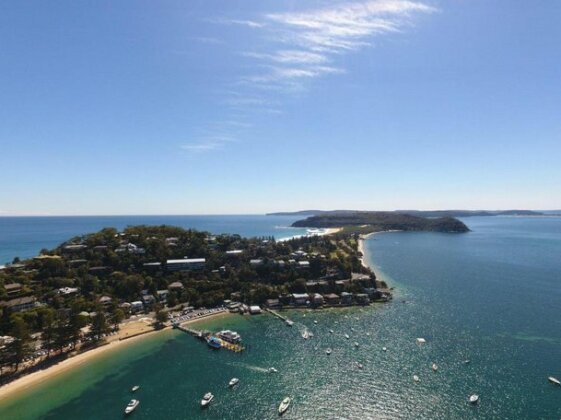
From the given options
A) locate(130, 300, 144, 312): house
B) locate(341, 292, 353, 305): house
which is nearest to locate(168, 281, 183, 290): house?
locate(130, 300, 144, 312): house

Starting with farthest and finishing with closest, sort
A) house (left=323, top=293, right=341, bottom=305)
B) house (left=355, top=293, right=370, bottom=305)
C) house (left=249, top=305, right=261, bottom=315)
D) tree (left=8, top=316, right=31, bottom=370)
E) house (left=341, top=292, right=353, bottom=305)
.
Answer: house (left=341, top=292, right=353, bottom=305)
house (left=323, top=293, right=341, bottom=305)
house (left=355, top=293, right=370, bottom=305)
house (left=249, top=305, right=261, bottom=315)
tree (left=8, top=316, right=31, bottom=370)

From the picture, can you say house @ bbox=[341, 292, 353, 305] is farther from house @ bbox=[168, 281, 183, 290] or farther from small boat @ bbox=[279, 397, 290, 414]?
small boat @ bbox=[279, 397, 290, 414]

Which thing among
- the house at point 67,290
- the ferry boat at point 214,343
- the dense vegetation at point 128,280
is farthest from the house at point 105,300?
the ferry boat at point 214,343

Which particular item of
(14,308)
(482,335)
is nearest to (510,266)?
(482,335)

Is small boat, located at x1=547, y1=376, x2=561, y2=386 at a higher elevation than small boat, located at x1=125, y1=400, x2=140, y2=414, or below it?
higher

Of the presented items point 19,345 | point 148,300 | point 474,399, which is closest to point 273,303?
point 148,300

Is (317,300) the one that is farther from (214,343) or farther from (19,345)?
(19,345)

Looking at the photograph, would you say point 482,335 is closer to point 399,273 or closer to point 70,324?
point 399,273

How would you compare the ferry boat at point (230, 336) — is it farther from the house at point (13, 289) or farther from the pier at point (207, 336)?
the house at point (13, 289)
